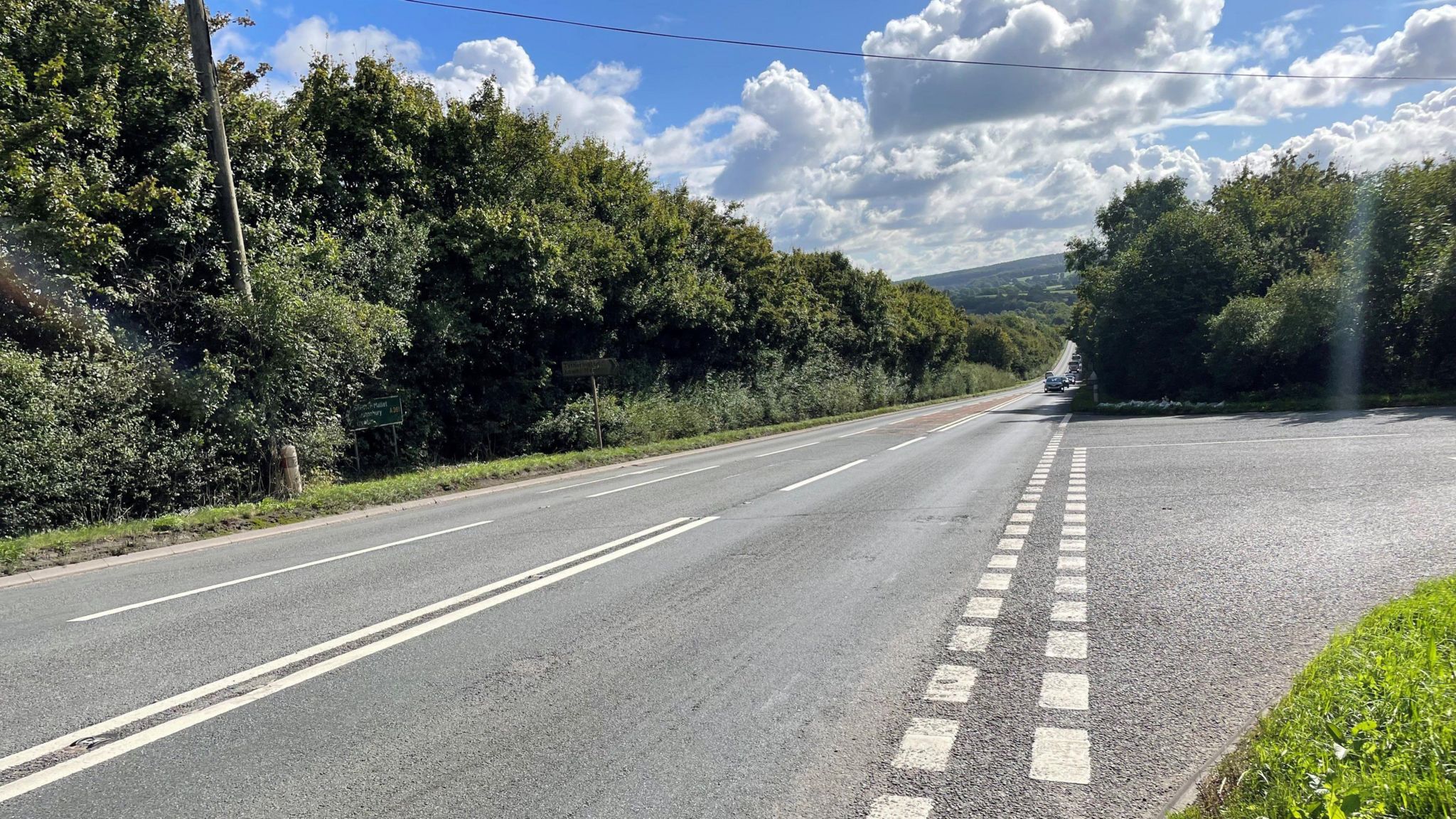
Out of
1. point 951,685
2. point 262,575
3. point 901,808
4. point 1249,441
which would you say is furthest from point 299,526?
point 1249,441

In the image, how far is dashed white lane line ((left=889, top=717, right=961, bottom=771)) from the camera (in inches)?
128

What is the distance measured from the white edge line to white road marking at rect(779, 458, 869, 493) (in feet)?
18.5

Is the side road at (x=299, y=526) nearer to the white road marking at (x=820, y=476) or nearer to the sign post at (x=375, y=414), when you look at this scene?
the sign post at (x=375, y=414)

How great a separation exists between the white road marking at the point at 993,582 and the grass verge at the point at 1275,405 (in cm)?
2044

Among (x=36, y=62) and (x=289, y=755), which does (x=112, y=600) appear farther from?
(x=36, y=62)

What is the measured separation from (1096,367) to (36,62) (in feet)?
156

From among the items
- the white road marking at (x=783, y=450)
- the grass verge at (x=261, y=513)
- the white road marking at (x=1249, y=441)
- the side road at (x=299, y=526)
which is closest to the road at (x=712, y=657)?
the side road at (x=299, y=526)

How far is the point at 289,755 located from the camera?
136 inches

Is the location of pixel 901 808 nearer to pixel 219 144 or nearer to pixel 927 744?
pixel 927 744

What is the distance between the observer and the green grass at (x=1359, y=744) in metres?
2.30

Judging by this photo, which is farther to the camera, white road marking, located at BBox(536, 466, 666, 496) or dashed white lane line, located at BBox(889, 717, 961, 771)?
white road marking, located at BBox(536, 466, 666, 496)

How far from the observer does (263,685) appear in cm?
432

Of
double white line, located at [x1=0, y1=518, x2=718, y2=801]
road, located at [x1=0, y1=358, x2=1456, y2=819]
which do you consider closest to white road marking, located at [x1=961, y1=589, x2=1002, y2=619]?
road, located at [x1=0, y1=358, x2=1456, y2=819]

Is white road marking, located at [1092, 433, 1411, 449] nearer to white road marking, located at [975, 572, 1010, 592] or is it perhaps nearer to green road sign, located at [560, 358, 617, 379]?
white road marking, located at [975, 572, 1010, 592]
